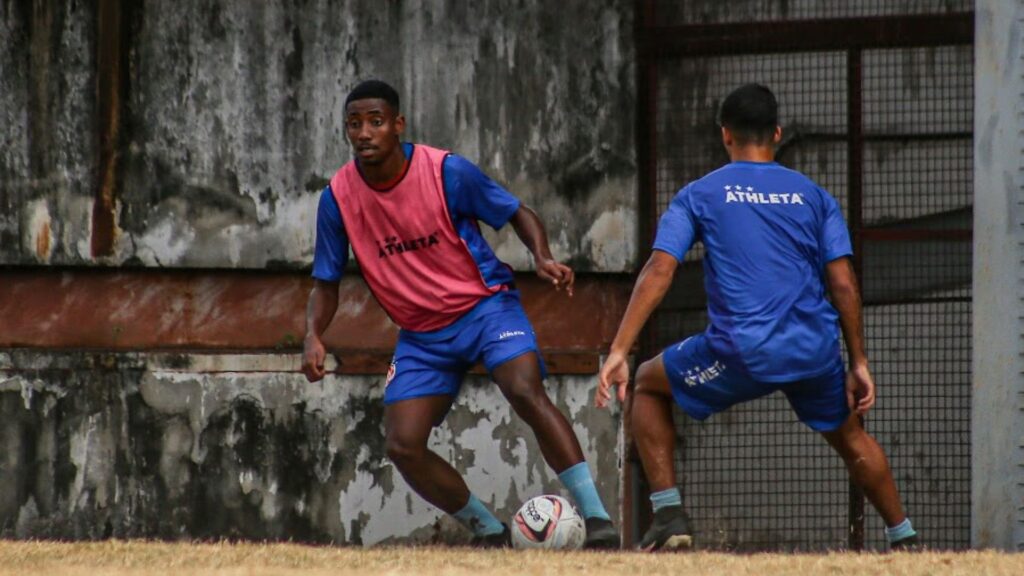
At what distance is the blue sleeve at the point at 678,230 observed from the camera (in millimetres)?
6688

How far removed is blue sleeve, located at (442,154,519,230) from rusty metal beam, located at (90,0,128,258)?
7.30ft

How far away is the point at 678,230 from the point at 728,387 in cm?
57

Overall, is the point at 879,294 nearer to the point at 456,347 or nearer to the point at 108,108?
the point at 456,347

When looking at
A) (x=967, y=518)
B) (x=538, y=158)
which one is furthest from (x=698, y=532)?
(x=538, y=158)

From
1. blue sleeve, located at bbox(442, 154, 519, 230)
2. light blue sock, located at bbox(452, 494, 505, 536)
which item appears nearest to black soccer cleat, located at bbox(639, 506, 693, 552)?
light blue sock, located at bbox(452, 494, 505, 536)

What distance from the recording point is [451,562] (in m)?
6.36

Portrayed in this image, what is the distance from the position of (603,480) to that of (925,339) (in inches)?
61.3

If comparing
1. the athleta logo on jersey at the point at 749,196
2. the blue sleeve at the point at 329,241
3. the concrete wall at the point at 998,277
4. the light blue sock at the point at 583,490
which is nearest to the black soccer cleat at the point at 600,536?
the light blue sock at the point at 583,490

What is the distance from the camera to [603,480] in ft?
29.4

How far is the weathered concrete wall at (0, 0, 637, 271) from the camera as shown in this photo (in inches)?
357

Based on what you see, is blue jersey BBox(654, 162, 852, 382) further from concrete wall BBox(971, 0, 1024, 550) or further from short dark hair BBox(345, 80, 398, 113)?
concrete wall BBox(971, 0, 1024, 550)

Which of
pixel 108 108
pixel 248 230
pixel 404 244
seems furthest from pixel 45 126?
pixel 404 244

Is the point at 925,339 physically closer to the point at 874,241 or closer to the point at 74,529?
the point at 874,241

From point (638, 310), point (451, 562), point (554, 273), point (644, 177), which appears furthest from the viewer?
point (644, 177)
